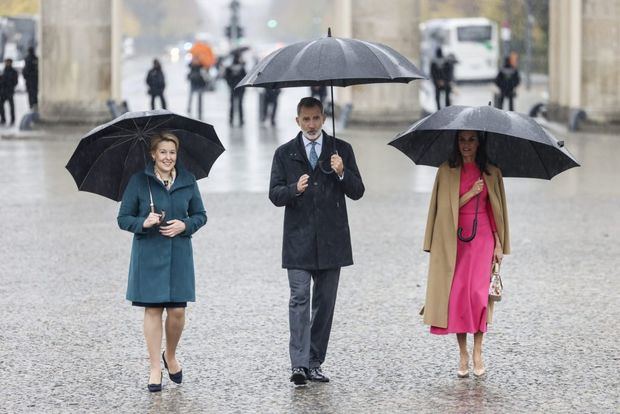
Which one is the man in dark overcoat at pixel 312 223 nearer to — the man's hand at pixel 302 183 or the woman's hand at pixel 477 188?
the man's hand at pixel 302 183

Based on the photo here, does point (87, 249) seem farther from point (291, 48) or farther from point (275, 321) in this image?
point (291, 48)

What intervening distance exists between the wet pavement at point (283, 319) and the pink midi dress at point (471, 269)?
0.33 meters

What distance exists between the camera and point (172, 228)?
8.01 meters

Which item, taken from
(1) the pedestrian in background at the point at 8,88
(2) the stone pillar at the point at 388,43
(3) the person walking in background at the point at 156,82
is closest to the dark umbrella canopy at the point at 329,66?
(2) the stone pillar at the point at 388,43

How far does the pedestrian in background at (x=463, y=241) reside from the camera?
8.43 metres

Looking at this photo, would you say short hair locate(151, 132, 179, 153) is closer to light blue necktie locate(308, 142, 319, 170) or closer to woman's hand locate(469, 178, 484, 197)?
light blue necktie locate(308, 142, 319, 170)

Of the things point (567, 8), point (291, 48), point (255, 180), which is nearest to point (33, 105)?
point (567, 8)

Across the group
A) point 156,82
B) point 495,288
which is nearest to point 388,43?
point 156,82

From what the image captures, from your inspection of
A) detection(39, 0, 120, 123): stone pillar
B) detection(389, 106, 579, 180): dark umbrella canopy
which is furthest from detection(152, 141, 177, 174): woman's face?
detection(39, 0, 120, 123): stone pillar

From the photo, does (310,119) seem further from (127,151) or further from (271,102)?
(271,102)

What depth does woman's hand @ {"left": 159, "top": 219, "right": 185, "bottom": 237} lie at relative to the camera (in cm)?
799

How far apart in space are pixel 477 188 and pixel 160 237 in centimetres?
167

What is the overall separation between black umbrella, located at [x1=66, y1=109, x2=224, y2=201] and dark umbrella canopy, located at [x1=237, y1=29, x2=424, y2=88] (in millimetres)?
353

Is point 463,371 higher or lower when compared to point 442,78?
lower
